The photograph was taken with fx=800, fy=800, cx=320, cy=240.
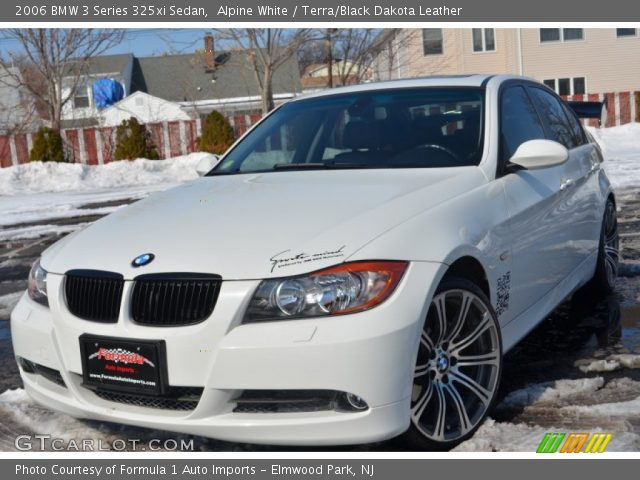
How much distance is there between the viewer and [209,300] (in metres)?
2.97

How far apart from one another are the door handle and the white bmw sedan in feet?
0.95

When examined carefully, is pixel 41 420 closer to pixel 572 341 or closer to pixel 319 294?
pixel 319 294

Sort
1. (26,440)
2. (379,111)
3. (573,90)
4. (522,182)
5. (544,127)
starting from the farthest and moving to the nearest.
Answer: (573,90)
(544,127)
(379,111)
(522,182)
(26,440)

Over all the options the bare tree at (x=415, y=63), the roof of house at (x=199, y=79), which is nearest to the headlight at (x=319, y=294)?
the bare tree at (x=415, y=63)

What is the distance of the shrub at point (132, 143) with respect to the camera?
82.8 ft

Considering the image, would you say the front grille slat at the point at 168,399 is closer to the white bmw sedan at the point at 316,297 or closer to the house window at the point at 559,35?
the white bmw sedan at the point at 316,297

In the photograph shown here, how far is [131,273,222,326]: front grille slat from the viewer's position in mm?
2975

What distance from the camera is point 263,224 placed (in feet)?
11.0

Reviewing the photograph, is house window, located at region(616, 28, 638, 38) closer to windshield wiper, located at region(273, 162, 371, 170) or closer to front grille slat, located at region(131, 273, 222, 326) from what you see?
windshield wiper, located at region(273, 162, 371, 170)

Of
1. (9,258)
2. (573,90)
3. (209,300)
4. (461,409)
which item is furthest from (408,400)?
(573,90)

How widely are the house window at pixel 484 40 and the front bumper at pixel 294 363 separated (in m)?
33.8

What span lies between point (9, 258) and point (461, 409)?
7.14m

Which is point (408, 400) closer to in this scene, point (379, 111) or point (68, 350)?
point (68, 350)

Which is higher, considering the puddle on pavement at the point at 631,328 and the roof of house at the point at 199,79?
the roof of house at the point at 199,79
